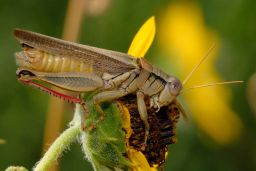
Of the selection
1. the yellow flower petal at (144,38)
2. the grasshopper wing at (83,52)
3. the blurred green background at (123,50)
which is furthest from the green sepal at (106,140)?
the blurred green background at (123,50)

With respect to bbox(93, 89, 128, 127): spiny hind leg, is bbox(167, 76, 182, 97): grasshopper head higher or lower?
higher

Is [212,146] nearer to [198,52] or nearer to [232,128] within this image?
[232,128]

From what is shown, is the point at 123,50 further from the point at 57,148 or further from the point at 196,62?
the point at 57,148

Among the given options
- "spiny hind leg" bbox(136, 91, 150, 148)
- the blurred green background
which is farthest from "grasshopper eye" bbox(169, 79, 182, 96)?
the blurred green background

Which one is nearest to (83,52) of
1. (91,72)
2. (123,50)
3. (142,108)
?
(91,72)

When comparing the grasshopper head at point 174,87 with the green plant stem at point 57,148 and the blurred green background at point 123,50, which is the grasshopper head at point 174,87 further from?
the blurred green background at point 123,50

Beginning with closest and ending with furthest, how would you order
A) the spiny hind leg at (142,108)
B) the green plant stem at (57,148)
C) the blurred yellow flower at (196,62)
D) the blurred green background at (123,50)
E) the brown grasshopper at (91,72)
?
the green plant stem at (57,148)
the brown grasshopper at (91,72)
the spiny hind leg at (142,108)
the blurred green background at (123,50)
the blurred yellow flower at (196,62)

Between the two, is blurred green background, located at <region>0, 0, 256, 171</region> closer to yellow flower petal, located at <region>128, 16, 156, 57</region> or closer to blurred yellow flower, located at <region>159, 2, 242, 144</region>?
blurred yellow flower, located at <region>159, 2, 242, 144</region>
